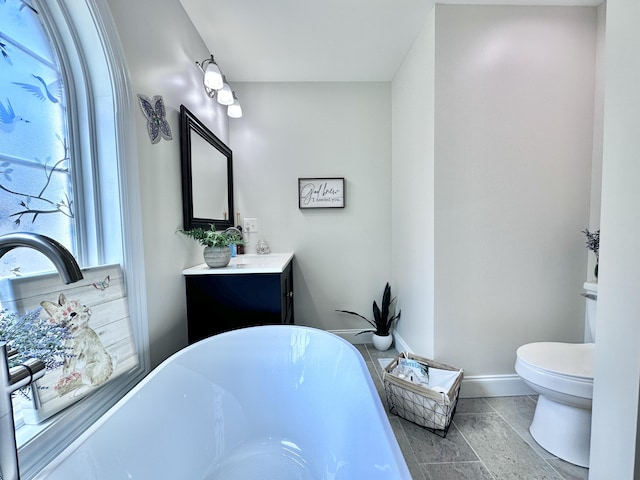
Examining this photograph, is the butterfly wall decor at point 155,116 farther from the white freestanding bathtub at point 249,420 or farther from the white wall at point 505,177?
the white wall at point 505,177

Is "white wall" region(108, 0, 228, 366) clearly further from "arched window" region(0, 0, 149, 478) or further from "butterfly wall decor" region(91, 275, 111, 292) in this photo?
"butterfly wall decor" region(91, 275, 111, 292)

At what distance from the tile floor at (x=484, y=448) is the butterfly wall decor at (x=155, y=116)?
199 centimetres

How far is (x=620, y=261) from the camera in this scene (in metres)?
0.82

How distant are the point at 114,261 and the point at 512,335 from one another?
2212 mm

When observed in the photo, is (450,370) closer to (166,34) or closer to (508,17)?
(508,17)

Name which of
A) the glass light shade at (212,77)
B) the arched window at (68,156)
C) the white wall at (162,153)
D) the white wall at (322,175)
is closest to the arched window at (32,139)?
the arched window at (68,156)

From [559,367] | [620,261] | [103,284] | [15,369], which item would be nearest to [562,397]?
[559,367]

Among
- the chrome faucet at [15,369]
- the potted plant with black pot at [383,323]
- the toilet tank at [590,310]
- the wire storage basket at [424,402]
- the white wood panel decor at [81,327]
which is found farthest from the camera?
the potted plant with black pot at [383,323]

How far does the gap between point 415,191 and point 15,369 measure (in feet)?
6.45

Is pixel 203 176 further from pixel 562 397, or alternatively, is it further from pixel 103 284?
pixel 562 397

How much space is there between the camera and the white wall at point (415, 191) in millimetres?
1640

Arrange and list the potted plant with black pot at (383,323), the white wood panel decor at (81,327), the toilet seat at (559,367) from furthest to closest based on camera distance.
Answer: the potted plant with black pot at (383,323) → the toilet seat at (559,367) → the white wood panel decor at (81,327)

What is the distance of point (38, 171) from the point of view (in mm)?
813

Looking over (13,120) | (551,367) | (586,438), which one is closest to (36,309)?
(13,120)
